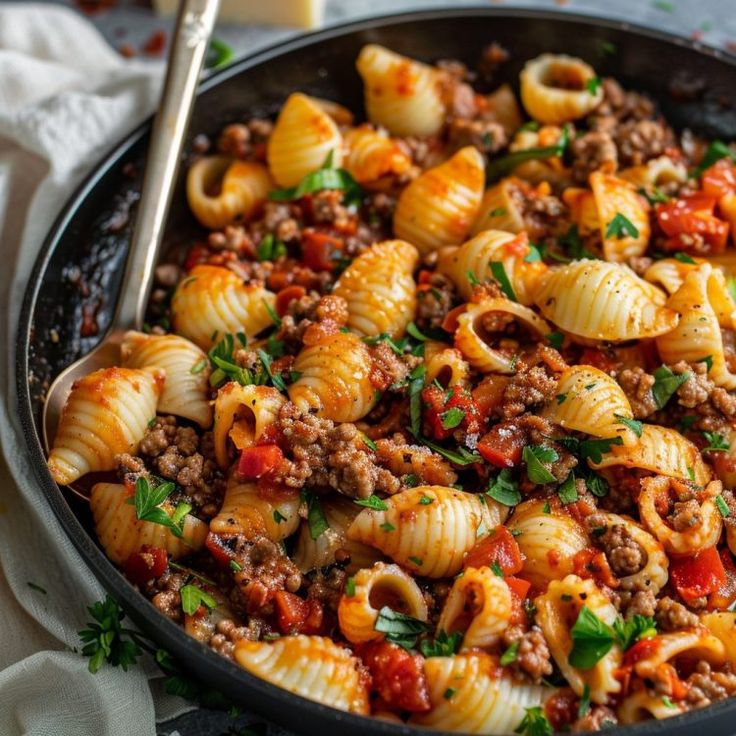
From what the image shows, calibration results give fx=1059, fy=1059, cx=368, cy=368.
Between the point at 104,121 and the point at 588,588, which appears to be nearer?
the point at 588,588

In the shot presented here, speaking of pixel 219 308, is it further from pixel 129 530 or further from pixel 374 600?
pixel 374 600

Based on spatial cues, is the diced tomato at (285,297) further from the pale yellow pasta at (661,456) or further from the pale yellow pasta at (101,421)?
the pale yellow pasta at (661,456)

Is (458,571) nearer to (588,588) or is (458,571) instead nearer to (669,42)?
(588,588)

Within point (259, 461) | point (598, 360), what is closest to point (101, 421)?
point (259, 461)

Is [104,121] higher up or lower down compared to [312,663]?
higher up

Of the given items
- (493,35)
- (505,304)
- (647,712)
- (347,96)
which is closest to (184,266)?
(347,96)

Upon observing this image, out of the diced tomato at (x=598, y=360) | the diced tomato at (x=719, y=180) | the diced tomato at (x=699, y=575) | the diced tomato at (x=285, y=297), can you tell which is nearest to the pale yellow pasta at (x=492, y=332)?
the diced tomato at (x=598, y=360)

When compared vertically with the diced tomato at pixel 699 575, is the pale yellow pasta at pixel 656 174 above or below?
above
